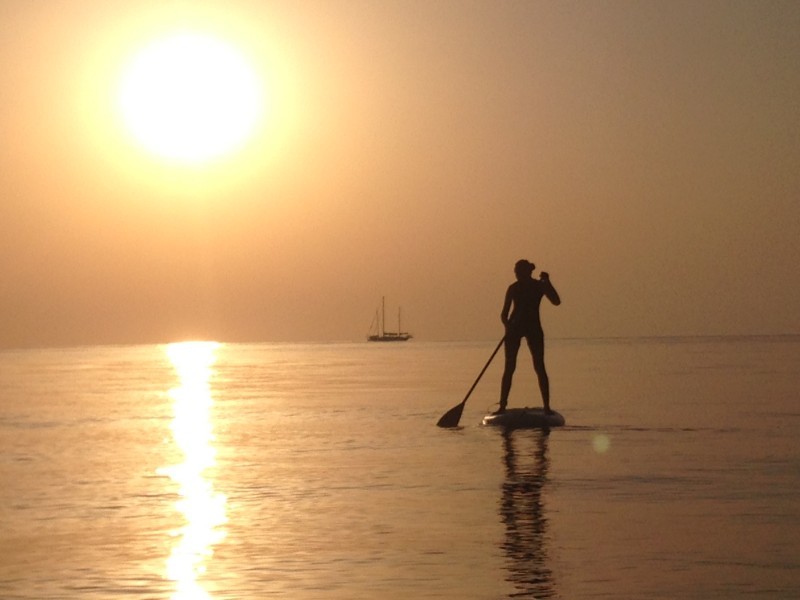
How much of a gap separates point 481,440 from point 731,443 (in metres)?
3.23

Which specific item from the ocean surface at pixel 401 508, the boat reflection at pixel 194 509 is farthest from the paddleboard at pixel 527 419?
the boat reflection at pixel 194 509

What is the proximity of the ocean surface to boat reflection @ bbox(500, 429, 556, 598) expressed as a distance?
0.09ft

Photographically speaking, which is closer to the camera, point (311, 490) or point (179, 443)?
point (311, 490)

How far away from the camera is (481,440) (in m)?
19.0

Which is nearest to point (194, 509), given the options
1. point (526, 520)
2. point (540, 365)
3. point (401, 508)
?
point (401, 508)

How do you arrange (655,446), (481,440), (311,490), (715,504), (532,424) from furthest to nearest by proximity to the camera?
(532,424) < (481,440) < (655,446) < (311,490) < (715,504)

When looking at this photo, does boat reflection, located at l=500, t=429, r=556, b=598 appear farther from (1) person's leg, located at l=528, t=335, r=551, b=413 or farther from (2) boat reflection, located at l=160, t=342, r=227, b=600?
(1) person's leg, located at l=528, t=335, r=551, b=413

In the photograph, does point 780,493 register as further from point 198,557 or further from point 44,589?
point 44,589

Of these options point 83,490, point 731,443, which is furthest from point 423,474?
point 731,443

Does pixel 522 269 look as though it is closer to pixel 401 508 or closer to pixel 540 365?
A: pixel 540 365

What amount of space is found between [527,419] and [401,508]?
917 centimetres

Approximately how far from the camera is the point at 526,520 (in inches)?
432

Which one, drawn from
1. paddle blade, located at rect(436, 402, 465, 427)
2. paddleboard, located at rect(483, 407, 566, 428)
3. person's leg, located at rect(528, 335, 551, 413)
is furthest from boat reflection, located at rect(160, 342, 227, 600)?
person's leg, located at rect(528, 335, 551, 413)

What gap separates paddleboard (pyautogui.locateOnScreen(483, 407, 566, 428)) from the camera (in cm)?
2084
